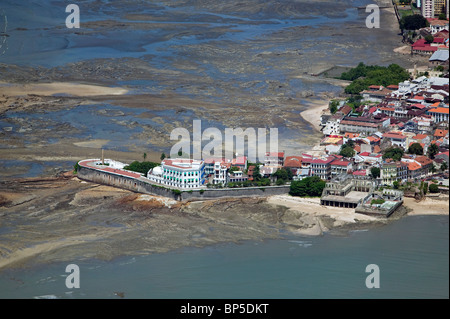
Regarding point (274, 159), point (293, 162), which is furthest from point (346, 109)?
point (293, 162)

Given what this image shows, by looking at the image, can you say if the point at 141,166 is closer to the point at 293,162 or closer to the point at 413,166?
the point at 293,162

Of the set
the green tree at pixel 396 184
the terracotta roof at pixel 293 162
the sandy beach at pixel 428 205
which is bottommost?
the sandy beach at pixel 428 205

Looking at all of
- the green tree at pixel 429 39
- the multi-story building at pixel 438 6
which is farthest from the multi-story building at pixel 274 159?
the multi-story building at pixel 438 6

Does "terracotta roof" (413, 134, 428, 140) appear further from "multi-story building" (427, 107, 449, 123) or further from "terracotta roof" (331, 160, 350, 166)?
"terracotta roof" (331, 160, 350, 166)

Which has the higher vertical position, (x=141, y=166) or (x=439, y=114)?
(x=439, y=114)

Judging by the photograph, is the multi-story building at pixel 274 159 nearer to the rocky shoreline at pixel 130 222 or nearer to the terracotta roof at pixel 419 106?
the rocky shoreline at pixel 130 222

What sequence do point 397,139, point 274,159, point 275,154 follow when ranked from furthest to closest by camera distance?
point 397,139, point 275,154, point 274,159
